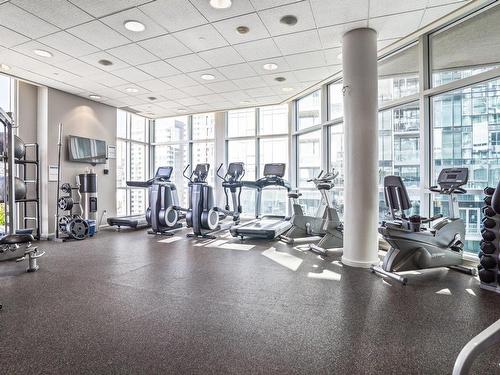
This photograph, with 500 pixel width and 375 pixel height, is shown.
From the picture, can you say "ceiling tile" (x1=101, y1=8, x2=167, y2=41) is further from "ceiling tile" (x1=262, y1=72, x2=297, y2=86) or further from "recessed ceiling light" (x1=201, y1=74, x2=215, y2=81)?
"ceiling tile" (x1=262, y1=72, x2=297, y2=86)

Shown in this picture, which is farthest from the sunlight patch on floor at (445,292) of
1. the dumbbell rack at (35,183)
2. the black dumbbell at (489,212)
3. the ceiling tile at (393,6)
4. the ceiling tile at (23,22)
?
the dumbbell rack at (35,183)

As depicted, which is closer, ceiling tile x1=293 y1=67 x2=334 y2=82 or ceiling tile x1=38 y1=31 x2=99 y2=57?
ceiling tile x1=38 y1=31 x2=99 y2=57

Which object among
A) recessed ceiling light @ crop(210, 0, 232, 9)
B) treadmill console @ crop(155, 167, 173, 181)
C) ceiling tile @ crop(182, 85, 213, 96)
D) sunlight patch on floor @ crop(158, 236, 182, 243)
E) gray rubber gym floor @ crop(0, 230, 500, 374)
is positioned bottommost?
gray rubber gym floor @ crop(0, 230, 500, 374)

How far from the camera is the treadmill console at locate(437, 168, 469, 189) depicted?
3439 millimetres

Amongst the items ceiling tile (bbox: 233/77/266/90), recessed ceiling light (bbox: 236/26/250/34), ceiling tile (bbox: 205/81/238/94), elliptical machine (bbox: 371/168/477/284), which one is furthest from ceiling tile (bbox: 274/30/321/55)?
elliptical machine (bbox: 371/168/477/284)

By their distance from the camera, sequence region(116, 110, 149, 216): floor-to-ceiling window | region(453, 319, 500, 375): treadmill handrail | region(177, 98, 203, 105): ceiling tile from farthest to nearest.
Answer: region(116, 110, 149, 216): floor-to-ceiling window → region(177, 98, 203, 105): ceiling tile → region(453, 319, 500, 375): treadmill handrail

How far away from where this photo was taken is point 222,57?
15.8 feet

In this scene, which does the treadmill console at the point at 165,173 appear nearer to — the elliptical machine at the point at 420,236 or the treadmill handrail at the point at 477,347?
the elliptical machine at the point at 420,236

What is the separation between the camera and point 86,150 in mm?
6895

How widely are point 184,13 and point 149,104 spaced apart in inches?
176

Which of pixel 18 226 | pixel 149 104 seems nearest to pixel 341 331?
pixel 18 226

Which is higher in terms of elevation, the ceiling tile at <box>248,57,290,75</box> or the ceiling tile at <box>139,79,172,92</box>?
the ceiling tile at <box>248,57,290,75</box>

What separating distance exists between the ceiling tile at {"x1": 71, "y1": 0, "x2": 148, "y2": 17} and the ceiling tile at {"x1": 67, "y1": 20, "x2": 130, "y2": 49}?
0.94ft

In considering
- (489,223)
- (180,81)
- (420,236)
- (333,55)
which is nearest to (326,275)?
(420,236)
